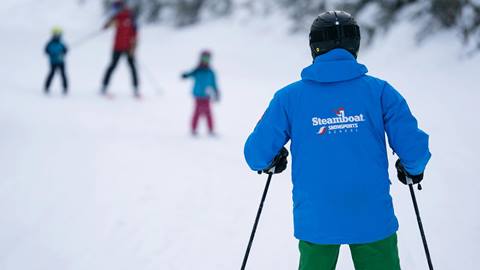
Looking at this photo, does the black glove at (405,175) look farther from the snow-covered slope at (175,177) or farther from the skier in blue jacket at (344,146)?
the snow-covered slope at (175,177)

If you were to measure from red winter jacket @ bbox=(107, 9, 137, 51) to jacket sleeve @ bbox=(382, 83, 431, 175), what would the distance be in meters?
10.0

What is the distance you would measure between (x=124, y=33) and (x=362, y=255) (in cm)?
1018

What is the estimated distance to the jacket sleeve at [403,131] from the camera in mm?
2197

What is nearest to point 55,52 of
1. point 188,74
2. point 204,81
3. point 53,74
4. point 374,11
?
point 53,74

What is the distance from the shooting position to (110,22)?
11297 millimetres

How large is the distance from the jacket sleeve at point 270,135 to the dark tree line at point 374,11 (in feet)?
27.6

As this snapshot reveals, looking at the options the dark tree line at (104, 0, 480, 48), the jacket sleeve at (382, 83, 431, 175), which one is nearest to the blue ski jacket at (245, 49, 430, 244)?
A: the jacket sleeve at (382, 83, 431, 175)

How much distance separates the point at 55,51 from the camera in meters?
11.1

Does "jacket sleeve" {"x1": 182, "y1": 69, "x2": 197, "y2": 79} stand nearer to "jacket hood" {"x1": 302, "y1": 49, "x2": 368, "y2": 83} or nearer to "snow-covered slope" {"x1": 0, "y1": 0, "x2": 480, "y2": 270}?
"snow-covered slope" {"x1": 0, "y1": 0, "x2": 480, "y2": 270}

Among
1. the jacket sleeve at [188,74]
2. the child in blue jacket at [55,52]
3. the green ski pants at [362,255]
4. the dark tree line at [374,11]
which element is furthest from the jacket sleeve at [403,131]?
the child in blue jacket at [55,52]

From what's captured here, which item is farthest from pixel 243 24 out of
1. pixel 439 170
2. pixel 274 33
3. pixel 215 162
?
pixel 439 170

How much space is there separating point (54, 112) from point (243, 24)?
1139 centimetres

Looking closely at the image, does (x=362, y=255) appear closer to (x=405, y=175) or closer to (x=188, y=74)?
(x=405, y=175)

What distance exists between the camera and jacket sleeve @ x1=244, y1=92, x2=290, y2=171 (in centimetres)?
236
